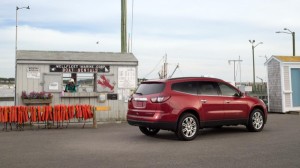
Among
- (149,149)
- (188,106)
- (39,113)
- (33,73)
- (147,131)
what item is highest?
(33,73)

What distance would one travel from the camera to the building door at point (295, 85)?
64.3ft

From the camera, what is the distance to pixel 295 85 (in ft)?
64.6

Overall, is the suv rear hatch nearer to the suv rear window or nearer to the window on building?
the suv rear window

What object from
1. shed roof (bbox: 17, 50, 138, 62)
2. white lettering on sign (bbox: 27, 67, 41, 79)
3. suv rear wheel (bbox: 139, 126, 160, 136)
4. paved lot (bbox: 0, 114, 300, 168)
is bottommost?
paved lot (bbox: 0, 114, 300, 168)

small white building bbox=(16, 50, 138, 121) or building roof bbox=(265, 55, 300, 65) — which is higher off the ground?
building roof bbox=(265, 55, 300, 65)

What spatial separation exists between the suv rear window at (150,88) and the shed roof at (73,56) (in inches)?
239

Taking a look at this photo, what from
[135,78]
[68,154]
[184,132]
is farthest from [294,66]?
[68,154]

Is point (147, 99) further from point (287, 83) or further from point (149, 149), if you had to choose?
point (287, 83)

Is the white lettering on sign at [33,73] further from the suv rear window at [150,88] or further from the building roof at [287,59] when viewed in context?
the building roof at [287,59]

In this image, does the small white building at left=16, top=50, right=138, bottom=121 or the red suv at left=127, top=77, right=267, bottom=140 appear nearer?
the red suv at left=127, top=77, right=267, bottom=140

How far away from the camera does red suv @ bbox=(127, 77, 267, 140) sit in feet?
32.3

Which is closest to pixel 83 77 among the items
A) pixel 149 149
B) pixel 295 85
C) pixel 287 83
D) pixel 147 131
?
pixel 147 131

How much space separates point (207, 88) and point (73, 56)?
302 inches

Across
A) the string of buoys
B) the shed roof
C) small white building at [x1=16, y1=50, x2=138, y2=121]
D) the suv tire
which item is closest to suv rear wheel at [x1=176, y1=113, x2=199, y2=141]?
the suv tire
